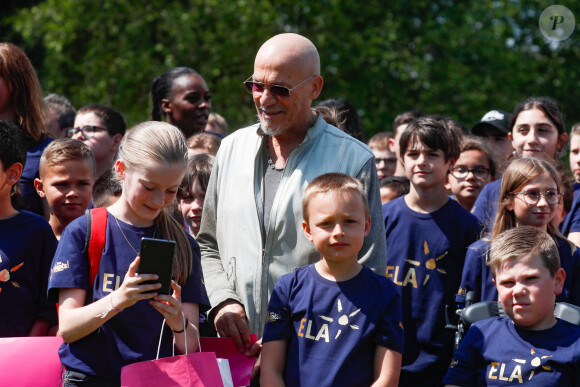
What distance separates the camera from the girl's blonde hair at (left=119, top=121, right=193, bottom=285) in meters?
3.54

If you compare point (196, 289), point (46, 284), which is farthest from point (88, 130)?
point (196, 289)

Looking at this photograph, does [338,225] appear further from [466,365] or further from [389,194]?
[389,194]

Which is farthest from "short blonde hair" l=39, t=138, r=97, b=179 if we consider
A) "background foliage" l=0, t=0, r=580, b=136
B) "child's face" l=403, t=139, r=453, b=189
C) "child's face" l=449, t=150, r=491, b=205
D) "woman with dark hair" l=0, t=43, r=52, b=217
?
"background foliage" l=0, t=0, r=580, b=136

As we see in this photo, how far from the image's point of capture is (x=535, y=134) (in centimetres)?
602

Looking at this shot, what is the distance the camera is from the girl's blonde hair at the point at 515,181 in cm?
469

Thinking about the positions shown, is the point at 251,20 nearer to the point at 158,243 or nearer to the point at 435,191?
the point at 435,191

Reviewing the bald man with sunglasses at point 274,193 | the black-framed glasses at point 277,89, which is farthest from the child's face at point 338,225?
the black-framed glasses at point 277,89

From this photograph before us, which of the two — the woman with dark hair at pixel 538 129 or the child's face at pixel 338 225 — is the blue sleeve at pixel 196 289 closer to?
the child's face at pixel 338 225

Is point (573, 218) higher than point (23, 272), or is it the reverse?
point (573, 218)

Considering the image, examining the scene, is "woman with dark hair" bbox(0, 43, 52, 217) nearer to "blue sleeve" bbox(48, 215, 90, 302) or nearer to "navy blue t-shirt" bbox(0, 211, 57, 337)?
"navy blue t-shirt" bbox(0, 211, 57, 337)

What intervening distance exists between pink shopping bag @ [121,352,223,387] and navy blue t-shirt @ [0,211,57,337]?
939 millimetres

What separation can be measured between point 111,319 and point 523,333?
2.02m

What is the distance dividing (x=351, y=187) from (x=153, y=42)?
595 inches

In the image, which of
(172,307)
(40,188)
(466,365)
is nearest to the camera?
(172,307)
